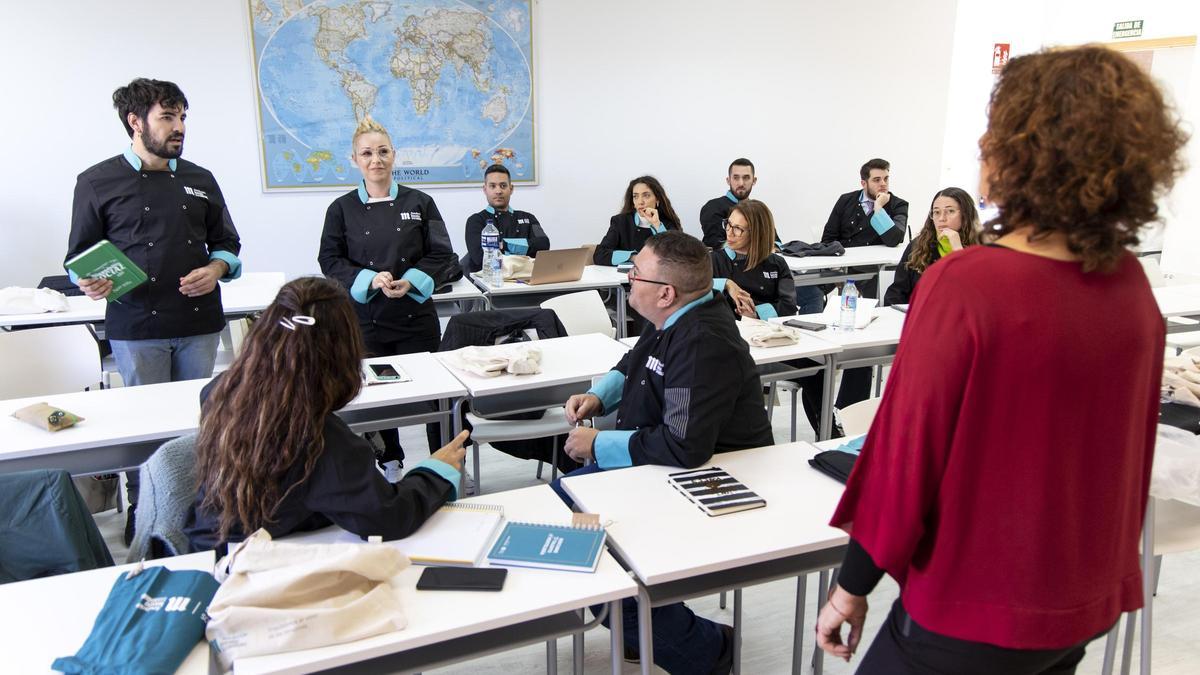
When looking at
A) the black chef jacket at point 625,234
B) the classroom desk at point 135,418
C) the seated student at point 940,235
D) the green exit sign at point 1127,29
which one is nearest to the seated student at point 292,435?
the classroom desk at point 135,418

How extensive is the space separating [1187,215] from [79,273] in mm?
8432

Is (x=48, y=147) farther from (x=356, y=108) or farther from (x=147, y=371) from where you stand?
(x=147, y=371)

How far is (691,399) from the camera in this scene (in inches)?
81.7

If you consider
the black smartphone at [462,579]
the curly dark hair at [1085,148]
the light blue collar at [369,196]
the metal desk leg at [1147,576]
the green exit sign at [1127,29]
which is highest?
the green exit sign at [1127,29]

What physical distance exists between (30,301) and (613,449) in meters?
3.47

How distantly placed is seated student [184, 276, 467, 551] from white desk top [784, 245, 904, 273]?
4009 millimetres

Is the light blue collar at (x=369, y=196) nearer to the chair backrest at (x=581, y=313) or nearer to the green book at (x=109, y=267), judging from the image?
the chair backrest at (x=581, y=313)

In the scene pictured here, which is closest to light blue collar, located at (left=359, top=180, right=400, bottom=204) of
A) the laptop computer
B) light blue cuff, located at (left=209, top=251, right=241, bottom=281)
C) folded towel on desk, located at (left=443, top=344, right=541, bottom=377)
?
light blue cuff, located at (left=209, top=251, right=241, bottom=281)

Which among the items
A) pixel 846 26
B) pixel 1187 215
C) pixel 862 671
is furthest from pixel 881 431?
pixel 1187 215

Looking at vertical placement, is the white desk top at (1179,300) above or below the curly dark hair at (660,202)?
below

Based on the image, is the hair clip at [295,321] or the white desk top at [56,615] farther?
the hair clip at [295,321]

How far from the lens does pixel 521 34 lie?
621cm

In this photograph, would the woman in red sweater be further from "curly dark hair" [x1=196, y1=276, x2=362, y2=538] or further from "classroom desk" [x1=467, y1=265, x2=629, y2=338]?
"classroom desk" [x1=467, y1=265, x2=629, y2=338]

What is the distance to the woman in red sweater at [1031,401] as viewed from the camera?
35.5 inches
